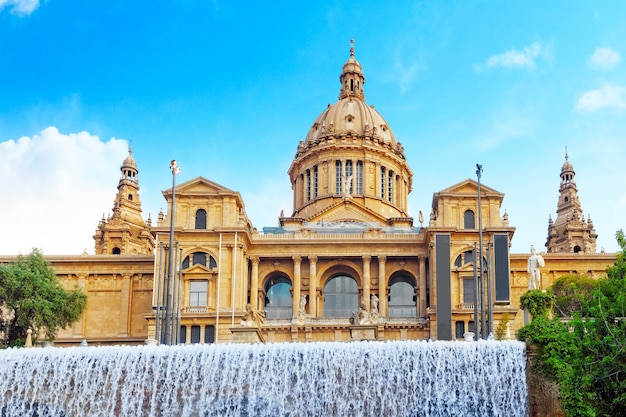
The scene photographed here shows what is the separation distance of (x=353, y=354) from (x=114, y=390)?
9104 mm

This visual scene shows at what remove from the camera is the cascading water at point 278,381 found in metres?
34.7

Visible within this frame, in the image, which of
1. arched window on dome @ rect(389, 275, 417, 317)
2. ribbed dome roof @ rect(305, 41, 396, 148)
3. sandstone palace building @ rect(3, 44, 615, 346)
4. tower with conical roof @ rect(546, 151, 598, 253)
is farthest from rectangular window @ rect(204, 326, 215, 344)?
tower with conical roof @ rect(546, 151, 598, 253)

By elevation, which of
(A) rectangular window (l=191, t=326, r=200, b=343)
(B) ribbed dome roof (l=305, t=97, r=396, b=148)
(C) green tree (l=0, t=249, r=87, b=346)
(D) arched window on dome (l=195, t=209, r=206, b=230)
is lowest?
(A) rectangular window (l=191, t=326, r=200, b=343)

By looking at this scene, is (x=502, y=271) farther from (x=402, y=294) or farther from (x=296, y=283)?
(x=296, y=283)

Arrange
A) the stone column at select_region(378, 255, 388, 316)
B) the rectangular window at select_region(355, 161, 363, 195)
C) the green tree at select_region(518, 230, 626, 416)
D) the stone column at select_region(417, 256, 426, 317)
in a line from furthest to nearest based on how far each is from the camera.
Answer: the rectangular window at select_region(355, 161, 363, 195) → the stone column at select_region(378, 255, 388, 316) → the stone column at select_region(417, 256, 426, 317) → the green tree at select_region(518, 230, 626, 416)

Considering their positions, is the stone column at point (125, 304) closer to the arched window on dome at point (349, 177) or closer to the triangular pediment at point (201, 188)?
the triangular pediment at point (201, 188)

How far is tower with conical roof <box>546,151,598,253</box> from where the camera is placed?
86.8m

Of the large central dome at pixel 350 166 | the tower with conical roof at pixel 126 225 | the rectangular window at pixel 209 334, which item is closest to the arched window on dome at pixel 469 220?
the large central dome at pixel 350 166

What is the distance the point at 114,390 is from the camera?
35312 mm

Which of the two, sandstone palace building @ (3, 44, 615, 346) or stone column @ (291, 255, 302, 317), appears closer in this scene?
sandstone palace building @ (3, 44, 615, 346)

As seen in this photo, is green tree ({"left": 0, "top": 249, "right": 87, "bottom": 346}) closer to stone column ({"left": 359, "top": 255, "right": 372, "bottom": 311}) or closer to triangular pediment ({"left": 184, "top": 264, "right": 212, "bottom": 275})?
triangular pediment ({"left": 184, "top": 264, "right": 212, "bottom": 275})

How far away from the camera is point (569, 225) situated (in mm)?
87312

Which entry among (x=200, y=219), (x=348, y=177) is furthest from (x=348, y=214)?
(x=200, y=219)

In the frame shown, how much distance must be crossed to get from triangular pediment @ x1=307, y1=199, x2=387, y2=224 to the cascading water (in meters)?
41.4
